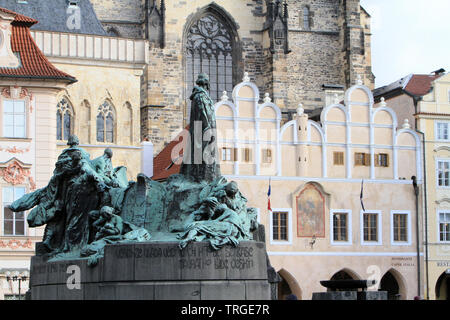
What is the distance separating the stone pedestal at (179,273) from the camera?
56.4 feet

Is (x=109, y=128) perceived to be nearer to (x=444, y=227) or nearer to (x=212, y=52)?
(x=444, y=227)

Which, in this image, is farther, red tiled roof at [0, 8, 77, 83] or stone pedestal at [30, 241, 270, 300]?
red tiled roof at [0, 8, 77, 83]

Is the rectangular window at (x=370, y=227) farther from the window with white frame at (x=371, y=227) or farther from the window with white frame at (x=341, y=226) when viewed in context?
the window with white frame at (x=341, y=226)

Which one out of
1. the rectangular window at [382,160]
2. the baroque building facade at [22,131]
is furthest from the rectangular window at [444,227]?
the baroque building facade at [22,131]

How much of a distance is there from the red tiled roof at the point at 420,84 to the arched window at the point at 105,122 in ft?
45.5

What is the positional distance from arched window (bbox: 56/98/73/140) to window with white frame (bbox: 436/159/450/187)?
15.7 m

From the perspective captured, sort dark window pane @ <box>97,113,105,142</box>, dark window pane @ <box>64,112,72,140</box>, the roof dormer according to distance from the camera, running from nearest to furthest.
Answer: the roof dormer → dark window pane @ <box>64,112,72,140</box> → dark window pane @ <box>97,113,105,142</box>

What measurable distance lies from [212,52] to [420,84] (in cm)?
1166

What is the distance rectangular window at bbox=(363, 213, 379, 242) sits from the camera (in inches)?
1794

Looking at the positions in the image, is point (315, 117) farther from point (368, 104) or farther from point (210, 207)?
point (210, 207)

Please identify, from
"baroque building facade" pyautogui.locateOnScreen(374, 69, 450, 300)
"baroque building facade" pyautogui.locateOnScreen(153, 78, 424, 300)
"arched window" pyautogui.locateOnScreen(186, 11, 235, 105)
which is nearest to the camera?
"baroque building facade" pyautogui.locateOnScreen(153, 78, 424, 300)

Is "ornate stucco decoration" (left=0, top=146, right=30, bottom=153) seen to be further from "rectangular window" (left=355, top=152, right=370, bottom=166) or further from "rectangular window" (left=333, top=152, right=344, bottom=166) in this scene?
"rectangular window" (left=355, top=152, right=370, bottom=166)

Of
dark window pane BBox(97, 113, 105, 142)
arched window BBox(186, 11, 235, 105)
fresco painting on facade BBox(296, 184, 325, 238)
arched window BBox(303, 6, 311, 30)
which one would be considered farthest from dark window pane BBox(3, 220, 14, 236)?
arched window BBox(303, 6, 311, 30)
